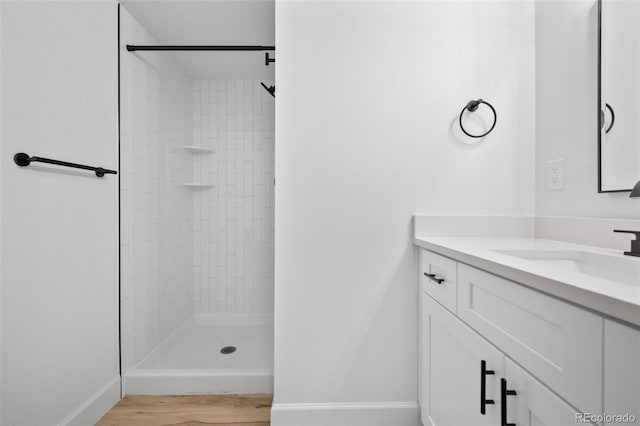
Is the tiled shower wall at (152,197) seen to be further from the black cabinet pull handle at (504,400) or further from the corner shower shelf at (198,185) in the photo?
the black cabinet pull handle at (504,400)

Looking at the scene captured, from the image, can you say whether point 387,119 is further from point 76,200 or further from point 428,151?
point 76,200

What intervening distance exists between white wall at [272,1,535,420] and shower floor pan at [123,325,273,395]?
513 mm

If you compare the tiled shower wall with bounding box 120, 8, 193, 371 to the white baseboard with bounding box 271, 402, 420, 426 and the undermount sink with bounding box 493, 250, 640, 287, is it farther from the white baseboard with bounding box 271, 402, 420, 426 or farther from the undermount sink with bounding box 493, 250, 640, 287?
the undermount sink with bounding box 493, 250, 640, 287

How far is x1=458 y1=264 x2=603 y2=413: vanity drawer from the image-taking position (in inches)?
20.0

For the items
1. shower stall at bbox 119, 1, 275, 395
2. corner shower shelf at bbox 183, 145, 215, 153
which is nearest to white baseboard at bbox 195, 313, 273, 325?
shower stall at bbox 119, 1, 275, 395

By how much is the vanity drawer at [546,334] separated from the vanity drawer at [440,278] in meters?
0.15

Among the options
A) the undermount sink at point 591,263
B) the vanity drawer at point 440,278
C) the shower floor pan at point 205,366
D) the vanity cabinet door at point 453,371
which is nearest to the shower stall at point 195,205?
the shower floor pan at point 205,366

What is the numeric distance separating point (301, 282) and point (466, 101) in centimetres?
118

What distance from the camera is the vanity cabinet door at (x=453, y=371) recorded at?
2.61ft

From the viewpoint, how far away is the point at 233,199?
→ 2.79 metres

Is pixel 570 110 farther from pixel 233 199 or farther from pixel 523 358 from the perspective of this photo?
pixel 233 199

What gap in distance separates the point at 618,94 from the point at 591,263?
61cm

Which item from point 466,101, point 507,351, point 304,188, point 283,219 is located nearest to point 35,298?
point 283,219

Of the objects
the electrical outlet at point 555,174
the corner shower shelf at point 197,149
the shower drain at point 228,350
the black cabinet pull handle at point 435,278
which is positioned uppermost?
the corner shower shelf at point 197,149
